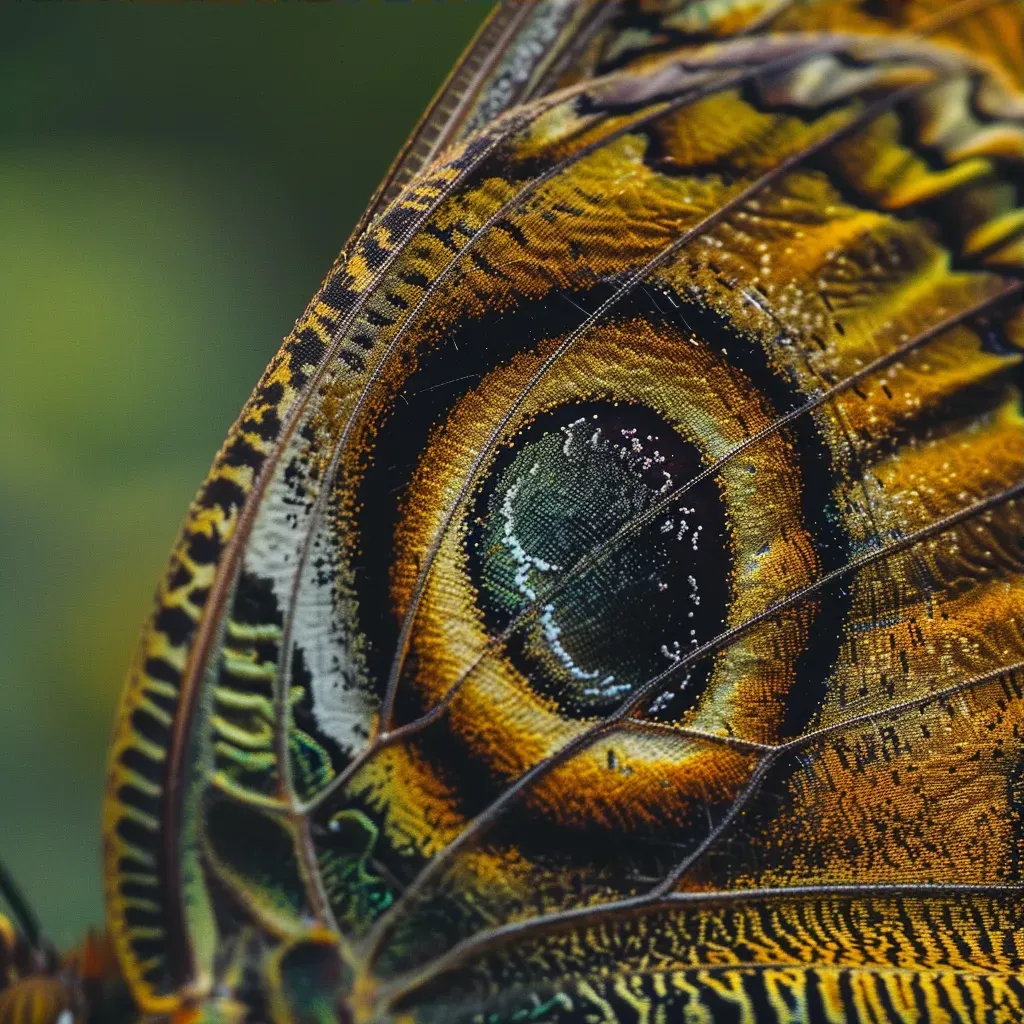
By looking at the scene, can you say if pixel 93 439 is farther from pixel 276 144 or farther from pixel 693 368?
pixel 693 368

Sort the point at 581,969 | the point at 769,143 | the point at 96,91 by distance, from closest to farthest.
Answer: the point at 769,143 < the point at 581,969 < the point at 96,91

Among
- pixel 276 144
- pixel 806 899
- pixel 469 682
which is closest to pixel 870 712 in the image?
pixel 806 899

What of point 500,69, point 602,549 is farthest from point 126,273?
point 602,549

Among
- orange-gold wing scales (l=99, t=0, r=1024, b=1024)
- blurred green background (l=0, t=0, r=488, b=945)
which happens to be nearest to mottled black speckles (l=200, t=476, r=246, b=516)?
orange-gold wing scales (l=99, t=0, r=1024, b=1024)

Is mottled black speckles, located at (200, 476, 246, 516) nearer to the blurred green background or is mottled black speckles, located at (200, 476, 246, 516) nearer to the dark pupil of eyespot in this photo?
the dark pupil of eyespot

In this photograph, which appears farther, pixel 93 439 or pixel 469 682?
pixel 93 439

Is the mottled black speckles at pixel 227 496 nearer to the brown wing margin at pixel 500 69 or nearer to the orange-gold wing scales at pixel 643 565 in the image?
the orange-gold wing scales at pixel 643 565

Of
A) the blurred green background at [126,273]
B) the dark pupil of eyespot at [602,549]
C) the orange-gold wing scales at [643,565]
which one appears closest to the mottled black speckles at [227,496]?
the orange-gold wing scales at [643,565]

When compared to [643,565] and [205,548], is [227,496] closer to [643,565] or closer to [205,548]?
[205,548]
